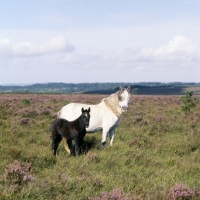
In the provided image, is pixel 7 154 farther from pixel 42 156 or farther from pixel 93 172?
pixel 93 172

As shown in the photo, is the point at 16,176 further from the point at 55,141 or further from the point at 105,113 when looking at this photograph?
the point at 105,113

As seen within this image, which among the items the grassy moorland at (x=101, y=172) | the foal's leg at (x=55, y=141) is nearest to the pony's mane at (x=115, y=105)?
the grassy moorland at (x=101, y=172)

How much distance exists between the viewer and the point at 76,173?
5945 mm

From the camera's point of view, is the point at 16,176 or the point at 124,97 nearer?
the point at 16,176

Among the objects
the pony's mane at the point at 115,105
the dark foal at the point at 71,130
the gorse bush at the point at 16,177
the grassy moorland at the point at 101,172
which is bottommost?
the grassy moorland at the point at 101,172

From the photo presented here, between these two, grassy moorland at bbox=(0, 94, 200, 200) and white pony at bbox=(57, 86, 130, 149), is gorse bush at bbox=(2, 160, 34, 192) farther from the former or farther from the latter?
white pony at bbox=(57, 86, 130, 149)

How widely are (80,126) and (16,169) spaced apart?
2715mm

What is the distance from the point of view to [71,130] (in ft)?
25.2

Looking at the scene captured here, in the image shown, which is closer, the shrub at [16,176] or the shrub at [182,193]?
the shrub at [182,193]

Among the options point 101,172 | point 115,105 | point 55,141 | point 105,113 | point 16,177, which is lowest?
point 101,172

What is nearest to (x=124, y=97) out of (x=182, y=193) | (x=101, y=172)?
(x=101, y=172)

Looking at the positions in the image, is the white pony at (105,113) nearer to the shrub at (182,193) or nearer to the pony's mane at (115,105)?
the pony's mane at (115,105)

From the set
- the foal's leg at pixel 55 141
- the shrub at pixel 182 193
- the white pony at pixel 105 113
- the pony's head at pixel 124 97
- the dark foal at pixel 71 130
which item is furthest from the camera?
the white pony at pixel 105 113

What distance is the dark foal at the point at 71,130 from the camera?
754 cm
